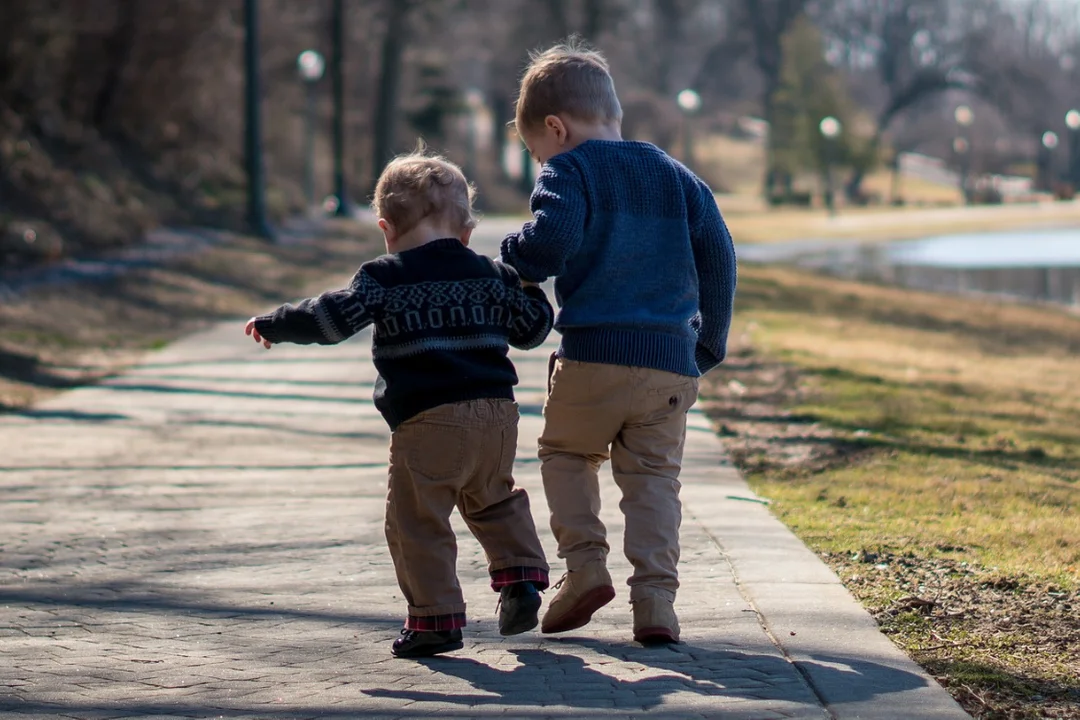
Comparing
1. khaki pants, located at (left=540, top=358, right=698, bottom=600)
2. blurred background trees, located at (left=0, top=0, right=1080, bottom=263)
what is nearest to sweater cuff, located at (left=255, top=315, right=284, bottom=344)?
khaki pants, located at (left=540, top=358, right=698, bottom=600)

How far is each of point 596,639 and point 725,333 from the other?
96 centimetres

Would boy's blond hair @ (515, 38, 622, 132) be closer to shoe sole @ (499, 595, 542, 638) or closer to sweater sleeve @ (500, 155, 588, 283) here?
sweater sleeve @ (500, 155, 588, 283)

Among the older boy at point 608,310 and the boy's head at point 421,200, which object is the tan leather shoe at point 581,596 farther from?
the boy's head at point 421,200

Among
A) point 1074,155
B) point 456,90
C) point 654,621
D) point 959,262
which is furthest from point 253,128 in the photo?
point 1074,155

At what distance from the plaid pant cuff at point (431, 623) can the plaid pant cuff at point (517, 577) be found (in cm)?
16

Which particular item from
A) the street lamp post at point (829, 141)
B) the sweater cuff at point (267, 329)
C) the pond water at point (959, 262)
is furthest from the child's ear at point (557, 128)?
the street lamp post at point (829, 141)

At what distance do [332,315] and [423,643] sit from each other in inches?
35.8

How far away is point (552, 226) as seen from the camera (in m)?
3.83

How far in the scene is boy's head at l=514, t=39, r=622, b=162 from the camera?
399cm

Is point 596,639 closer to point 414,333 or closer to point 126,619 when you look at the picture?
point 414,333

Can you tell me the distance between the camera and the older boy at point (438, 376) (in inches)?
151

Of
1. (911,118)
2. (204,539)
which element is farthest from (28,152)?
(911,118)

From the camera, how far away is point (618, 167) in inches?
156

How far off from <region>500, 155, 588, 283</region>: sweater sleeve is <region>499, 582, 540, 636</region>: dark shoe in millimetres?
852
